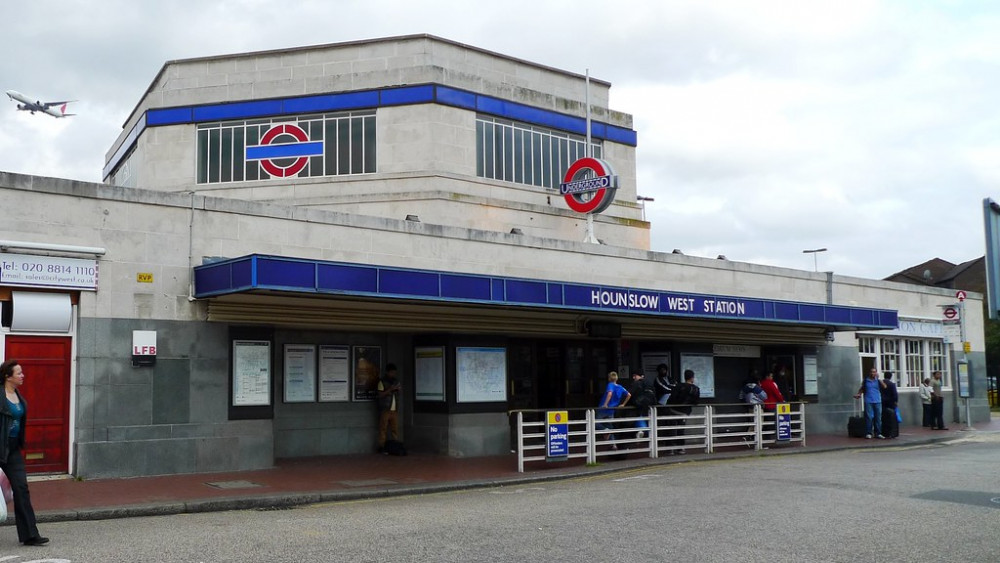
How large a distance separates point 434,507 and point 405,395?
23.9 feet

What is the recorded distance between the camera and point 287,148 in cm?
2598

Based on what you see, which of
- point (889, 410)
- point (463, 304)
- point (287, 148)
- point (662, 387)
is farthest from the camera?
point (287, 148)

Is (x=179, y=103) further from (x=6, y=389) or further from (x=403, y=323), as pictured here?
(x=6, y=389)

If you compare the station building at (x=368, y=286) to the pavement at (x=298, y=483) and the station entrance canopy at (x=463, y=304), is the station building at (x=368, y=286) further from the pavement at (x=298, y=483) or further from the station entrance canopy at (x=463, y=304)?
the pavement at (x=298, y=483)

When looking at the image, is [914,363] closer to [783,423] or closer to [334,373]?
[783,423]

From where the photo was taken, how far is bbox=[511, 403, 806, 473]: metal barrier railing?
650 inches

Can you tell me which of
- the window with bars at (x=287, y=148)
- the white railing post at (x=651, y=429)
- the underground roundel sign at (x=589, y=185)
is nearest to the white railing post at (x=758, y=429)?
the white railing post at (x=651, y=429)

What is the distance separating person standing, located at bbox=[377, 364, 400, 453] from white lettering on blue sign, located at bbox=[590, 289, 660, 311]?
412 cm

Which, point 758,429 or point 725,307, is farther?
point 725,307

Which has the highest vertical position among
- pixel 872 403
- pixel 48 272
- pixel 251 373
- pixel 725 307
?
pixel 48 272

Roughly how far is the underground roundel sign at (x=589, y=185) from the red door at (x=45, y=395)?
1499 cm

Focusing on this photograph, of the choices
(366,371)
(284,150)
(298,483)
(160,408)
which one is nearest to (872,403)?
(366,371)

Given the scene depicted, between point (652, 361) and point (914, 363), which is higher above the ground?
point (652, 361)

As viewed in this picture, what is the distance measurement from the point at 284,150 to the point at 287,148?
4.1 inches
